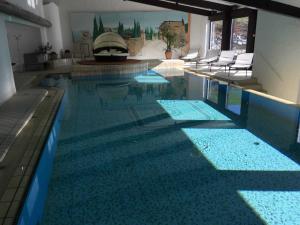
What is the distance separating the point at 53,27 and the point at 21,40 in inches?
91.0

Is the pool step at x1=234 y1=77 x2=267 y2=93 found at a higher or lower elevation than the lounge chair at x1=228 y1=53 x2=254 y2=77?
lower

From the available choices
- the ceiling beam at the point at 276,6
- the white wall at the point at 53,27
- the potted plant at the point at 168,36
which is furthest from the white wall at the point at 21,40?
the ceiling beam at the point at 276,6

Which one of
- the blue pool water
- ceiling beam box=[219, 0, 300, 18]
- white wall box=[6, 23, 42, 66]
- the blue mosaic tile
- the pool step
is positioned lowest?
the blue pool water

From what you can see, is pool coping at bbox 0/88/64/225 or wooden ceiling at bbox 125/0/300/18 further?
wooden ceiling at bbox 125/0/300/18

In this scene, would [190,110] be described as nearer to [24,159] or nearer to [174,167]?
[174,167]

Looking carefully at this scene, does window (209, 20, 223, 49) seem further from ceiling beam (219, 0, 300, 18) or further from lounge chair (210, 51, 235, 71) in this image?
ceiling beam (219, 0, 300, 18)

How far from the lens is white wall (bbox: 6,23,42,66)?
9.30 m

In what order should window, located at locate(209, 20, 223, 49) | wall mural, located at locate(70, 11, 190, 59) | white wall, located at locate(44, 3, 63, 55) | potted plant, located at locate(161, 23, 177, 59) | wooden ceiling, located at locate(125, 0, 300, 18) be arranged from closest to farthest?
wooden ceiling, located at locate(125, 0, 300, 18) < white wall, located at locate(44, 3, 63, 55) < window, located at locate(209, 20, 223, 49) < wall mural, located at locate(70, 11, 190, 59) < potted plant, located at locate(161, 23, 177, 59)

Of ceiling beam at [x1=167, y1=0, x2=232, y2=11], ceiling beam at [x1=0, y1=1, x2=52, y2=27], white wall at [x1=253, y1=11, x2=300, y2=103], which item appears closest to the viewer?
white wall at [x1=253, y1=11, x2=300, y2=103]

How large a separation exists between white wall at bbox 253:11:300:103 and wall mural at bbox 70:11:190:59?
768cm

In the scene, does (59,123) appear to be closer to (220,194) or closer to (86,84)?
(220,194)

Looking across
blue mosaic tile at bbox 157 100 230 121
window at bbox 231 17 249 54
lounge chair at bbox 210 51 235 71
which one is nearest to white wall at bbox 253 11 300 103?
blue mosaic tile at bbox 157 100 230 121

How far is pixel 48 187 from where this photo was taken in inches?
101

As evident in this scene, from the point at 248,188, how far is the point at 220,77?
5698 mm
